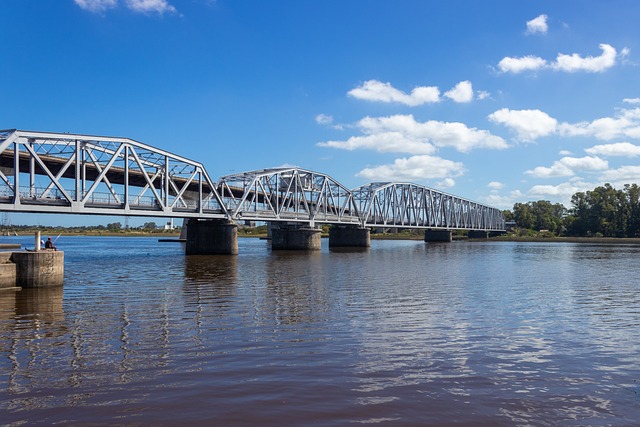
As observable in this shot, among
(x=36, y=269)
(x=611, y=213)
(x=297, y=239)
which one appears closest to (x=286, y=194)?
(x=297, y=239)

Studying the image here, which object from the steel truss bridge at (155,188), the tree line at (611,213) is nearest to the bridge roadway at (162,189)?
the steel truss bridge at (155,188)

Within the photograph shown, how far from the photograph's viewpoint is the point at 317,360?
13.0 metres

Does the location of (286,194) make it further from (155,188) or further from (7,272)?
(7,272)

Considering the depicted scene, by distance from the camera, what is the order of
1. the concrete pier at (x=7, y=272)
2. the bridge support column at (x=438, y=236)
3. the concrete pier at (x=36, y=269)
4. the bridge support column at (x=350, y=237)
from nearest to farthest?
the concrete pier at (x=7, y=272)
the concrete pier at (x=36, y=269)
the bridge support column at (x=350, y=237)
the bridge support column at (x=438, y=236)

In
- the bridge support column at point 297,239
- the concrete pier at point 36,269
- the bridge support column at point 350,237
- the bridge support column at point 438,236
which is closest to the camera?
the concrete pier at point 36,269

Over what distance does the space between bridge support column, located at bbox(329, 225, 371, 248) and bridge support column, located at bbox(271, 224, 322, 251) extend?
23214mm

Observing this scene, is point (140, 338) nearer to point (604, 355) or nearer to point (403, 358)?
point (403, 358)

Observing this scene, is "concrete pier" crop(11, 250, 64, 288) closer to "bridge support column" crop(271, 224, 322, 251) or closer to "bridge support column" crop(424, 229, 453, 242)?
"bridge support column" crop(271, 224, 322, 251)

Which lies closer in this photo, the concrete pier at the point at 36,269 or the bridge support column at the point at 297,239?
the concrete pier at the point at 36,269

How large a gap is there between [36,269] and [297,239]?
66.3m

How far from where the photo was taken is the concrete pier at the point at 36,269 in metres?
28.1

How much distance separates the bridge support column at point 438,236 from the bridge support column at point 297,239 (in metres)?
87.5

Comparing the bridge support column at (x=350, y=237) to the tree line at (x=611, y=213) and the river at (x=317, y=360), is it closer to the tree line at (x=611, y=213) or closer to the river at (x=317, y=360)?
the river at (x=317, y=360)

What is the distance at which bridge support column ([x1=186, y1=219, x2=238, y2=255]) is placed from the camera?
2837 inches
